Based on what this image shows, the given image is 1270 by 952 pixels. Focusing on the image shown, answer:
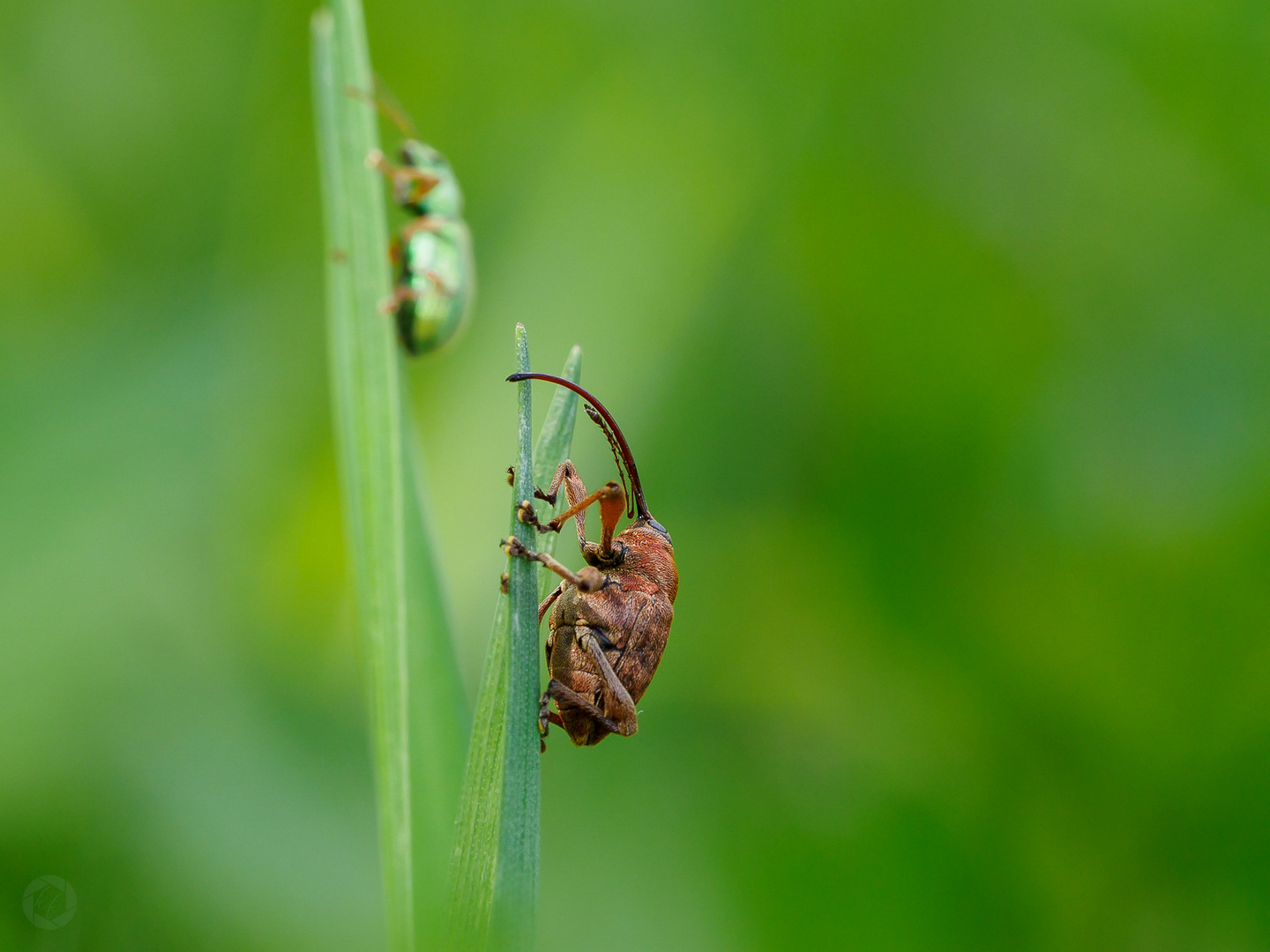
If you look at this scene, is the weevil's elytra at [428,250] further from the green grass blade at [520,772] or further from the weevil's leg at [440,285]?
the green grass blade at [520,772]

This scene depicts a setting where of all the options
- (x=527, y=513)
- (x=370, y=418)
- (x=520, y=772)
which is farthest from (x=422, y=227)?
(x=520, y=772)

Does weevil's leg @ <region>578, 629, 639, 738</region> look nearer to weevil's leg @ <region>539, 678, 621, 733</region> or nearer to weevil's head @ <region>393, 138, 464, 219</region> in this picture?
weevil's leg @ <region>539, 678, 621, 733</region>

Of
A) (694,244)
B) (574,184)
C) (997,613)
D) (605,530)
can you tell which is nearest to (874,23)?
(694,244)

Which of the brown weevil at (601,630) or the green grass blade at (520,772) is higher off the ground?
the brown weevil at (601,630)

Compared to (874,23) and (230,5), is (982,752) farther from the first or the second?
(230,5)

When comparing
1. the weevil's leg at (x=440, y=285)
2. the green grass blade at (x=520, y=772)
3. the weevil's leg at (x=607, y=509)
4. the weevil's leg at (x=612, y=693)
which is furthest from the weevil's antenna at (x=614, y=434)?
the weevil's leg at (x=440, y=285)

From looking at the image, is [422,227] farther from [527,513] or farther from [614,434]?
[527,513]
